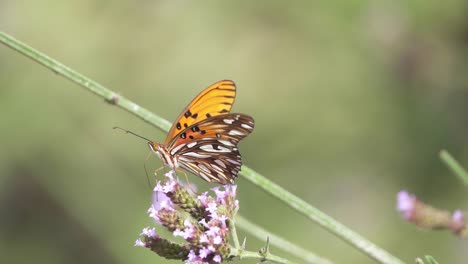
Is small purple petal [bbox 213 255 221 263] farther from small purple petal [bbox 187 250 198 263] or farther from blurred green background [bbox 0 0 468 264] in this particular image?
blurred green background [bbox 0 0 468 264]

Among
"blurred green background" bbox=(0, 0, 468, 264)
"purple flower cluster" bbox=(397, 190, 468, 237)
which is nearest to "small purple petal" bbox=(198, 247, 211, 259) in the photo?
"purple flower cluster" bbox=(397, 190, 468, 237)

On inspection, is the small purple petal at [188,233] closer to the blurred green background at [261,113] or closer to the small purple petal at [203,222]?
the small purple petal at [203,222]

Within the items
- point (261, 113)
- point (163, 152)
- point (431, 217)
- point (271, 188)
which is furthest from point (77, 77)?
point (261, 113)

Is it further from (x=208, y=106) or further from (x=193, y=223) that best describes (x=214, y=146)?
(x=193, y=223)

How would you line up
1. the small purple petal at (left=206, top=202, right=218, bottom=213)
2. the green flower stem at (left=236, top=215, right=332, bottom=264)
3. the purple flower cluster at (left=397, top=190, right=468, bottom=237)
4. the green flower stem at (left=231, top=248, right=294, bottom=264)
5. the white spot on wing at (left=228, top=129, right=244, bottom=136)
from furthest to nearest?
the purple flower cluster at (left=397, top=190, right=468, bottom=237)
the green flower stem at (left=236, top=215, right=332, bottom=264)
the white spot on wing at (left=228, top=129, right=244, bottom=136)
the small purple petal at (left=206, top=202, right=218, bottom=213)
the green flower stem at (left=231, top=248, right=294, bottom=264)

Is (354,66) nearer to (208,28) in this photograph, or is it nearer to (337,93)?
(337,93)

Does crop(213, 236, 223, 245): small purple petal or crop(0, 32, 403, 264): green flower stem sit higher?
crop(0, 32, 403, 264): green flower stem

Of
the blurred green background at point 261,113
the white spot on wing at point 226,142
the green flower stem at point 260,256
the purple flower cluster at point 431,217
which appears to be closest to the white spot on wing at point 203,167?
the white spot on wing at point 226,142
